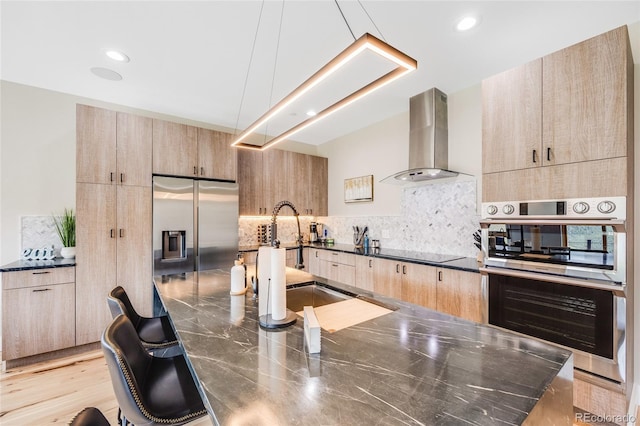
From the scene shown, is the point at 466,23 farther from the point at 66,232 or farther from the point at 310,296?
the point at 66,232

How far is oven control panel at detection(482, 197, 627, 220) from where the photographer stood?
1.71m

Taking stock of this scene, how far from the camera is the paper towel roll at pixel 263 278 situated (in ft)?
4.23

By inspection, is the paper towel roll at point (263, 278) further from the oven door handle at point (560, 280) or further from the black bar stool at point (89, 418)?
the oven door handle at point (560, 280)

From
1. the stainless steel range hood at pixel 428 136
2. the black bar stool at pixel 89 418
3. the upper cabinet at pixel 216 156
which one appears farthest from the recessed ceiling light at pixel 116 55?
the stainless steel range hood at pixel 428 136

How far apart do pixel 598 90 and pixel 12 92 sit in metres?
5.44

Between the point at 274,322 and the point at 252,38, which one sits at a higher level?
the point at 252,38

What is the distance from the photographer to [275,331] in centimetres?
116

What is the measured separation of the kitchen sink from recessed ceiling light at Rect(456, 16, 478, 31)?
87.3 inches

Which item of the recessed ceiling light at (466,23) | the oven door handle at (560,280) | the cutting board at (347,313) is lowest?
the cutting board at (347,313)

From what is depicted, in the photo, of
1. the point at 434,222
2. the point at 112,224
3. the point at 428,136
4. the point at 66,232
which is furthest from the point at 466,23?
the point at 66,232

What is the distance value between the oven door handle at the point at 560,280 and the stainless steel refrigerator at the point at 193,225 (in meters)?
3.04

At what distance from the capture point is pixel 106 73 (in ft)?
9.14

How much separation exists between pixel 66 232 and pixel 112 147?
109 cm

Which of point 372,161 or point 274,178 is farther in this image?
point 274,178
